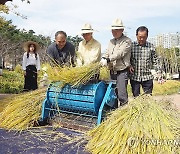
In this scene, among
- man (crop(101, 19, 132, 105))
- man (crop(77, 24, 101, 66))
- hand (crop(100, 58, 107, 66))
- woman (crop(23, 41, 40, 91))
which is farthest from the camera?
woman (crop(23, 41, 40, 91))

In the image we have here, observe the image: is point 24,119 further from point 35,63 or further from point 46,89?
point 35,63

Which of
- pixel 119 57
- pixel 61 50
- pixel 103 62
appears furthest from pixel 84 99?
pixel 61 50

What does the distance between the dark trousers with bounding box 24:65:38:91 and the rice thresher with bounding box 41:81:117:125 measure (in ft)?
9.65

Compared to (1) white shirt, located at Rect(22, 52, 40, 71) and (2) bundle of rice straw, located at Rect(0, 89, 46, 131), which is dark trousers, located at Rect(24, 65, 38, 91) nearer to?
(1) white shirt, located at Rect(22, 52, 40, 71)

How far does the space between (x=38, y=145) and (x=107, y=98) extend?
3.23ft

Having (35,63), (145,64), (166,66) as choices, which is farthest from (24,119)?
(166,66)

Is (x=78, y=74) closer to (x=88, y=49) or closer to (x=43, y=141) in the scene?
(x=88, y=49)

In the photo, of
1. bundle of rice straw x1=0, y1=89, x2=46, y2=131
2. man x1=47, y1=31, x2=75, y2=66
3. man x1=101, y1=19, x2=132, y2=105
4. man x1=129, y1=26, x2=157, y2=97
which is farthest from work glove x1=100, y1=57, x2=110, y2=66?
bundle of rice straw x1=0, y1=89, x2=46, y2=131

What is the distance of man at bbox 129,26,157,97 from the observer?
478cm

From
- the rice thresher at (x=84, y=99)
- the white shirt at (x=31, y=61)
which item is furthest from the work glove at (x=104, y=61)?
the white shirt at (x=31, y=61)

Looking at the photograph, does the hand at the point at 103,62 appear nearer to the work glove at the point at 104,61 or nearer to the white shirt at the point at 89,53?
the work glove at the point at 104,61

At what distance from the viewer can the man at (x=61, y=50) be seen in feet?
16.7

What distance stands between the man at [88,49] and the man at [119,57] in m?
0.15

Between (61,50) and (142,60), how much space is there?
→ 4.01ft
